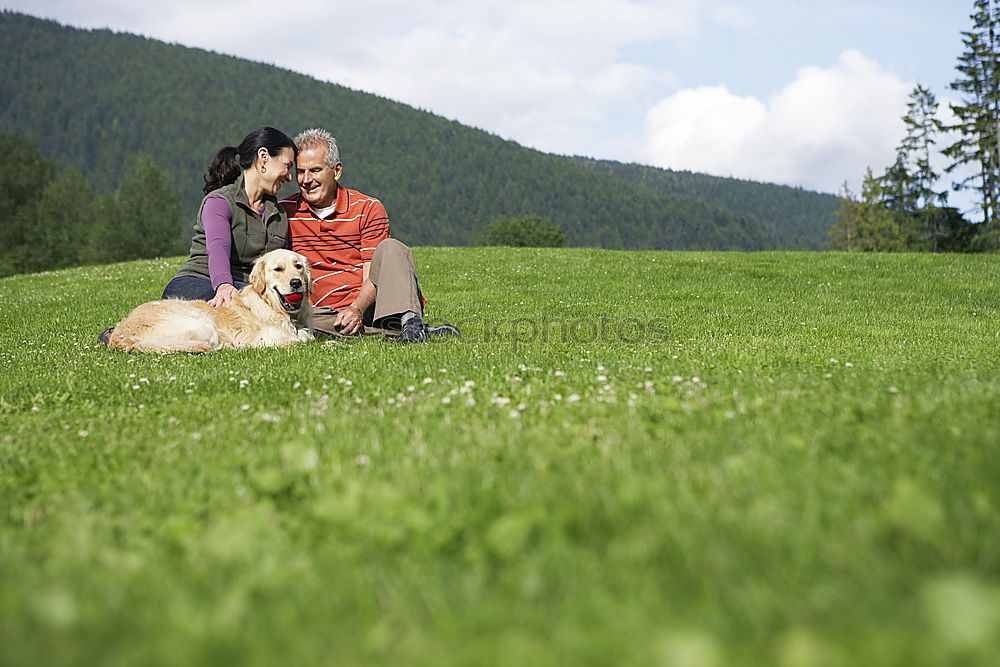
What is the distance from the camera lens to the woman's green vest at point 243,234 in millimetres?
9961

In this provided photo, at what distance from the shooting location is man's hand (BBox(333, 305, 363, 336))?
1041 cm

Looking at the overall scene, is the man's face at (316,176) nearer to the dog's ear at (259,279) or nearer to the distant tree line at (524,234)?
the dog's ear at (259,279)

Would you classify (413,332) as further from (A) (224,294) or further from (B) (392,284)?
(A) (224,294)

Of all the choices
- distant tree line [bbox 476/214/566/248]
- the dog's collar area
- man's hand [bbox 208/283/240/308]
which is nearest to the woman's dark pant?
man's hand [bbox 208/283/240/308]

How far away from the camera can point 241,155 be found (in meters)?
10.1

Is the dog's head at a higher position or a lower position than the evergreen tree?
lower

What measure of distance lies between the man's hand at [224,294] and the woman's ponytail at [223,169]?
1863 millimetres

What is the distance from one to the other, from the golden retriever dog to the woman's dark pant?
0.58m

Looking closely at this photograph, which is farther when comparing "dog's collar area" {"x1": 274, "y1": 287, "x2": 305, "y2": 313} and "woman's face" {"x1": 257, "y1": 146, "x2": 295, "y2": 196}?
"woman's face" {"x1": 257, "y1": 146, "x2": 295, "y2": 196}

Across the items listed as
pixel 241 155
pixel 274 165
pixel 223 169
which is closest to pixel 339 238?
pixel 274 165

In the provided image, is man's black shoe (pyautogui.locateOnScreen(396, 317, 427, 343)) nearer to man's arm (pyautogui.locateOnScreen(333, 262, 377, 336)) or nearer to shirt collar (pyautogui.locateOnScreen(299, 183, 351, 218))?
man's arm (pyautogui.locateOnScreen(333, 262, 377, 336))

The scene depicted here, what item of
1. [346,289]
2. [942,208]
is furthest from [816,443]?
[942,208]

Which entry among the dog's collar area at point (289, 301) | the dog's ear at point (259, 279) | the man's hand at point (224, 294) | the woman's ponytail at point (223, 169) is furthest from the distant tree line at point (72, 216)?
A: the dog's collar area at point (289, 301)

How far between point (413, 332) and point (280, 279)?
82.4 inches
